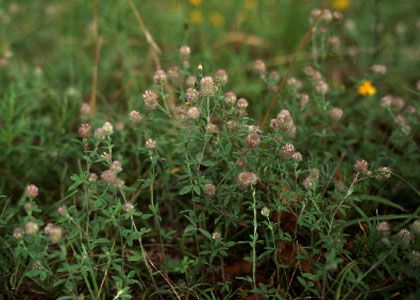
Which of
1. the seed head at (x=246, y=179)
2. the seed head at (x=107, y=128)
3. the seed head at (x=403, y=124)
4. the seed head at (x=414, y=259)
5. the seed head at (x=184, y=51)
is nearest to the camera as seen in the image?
the seed head at (x=414, y=259)

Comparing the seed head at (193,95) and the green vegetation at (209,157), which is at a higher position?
the seed head at (193,95)

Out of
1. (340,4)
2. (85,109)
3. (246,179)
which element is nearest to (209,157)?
(246,179)

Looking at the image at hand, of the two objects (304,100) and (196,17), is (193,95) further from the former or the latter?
(196,17)

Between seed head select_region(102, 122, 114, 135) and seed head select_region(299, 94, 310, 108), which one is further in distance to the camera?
seed head select_region(299, 94, 310, 108)

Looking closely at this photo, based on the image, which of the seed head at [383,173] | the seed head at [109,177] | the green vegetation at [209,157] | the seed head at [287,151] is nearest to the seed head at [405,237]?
the green vegetation at [209,157]

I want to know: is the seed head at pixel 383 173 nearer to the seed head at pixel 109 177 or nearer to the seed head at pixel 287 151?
the seed head at pixel 287 151

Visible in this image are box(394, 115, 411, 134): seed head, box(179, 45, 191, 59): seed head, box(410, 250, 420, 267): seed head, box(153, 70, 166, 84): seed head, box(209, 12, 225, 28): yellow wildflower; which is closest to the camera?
box(410, 250, 420, 267): seed head

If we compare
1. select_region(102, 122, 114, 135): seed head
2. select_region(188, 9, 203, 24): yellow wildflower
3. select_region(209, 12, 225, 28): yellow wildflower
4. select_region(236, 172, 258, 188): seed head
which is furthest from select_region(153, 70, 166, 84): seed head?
select_region(209, 12, 225, 28): yellow wildflower

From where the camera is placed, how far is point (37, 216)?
2.36m

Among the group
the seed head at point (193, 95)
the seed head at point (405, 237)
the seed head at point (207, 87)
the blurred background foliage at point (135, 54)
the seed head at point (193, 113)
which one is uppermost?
the seed head at point (207, 87)

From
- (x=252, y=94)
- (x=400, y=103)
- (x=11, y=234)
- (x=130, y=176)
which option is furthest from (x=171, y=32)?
(x=11, y=234)

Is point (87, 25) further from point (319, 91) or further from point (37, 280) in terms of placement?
point (37, 280)

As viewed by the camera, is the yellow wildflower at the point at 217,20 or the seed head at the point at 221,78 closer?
the seed head at the point at 221,78

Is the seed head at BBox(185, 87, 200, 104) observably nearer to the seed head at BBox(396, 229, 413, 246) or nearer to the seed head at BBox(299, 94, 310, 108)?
the seed head at BBox(299, 94, 310, 108)
